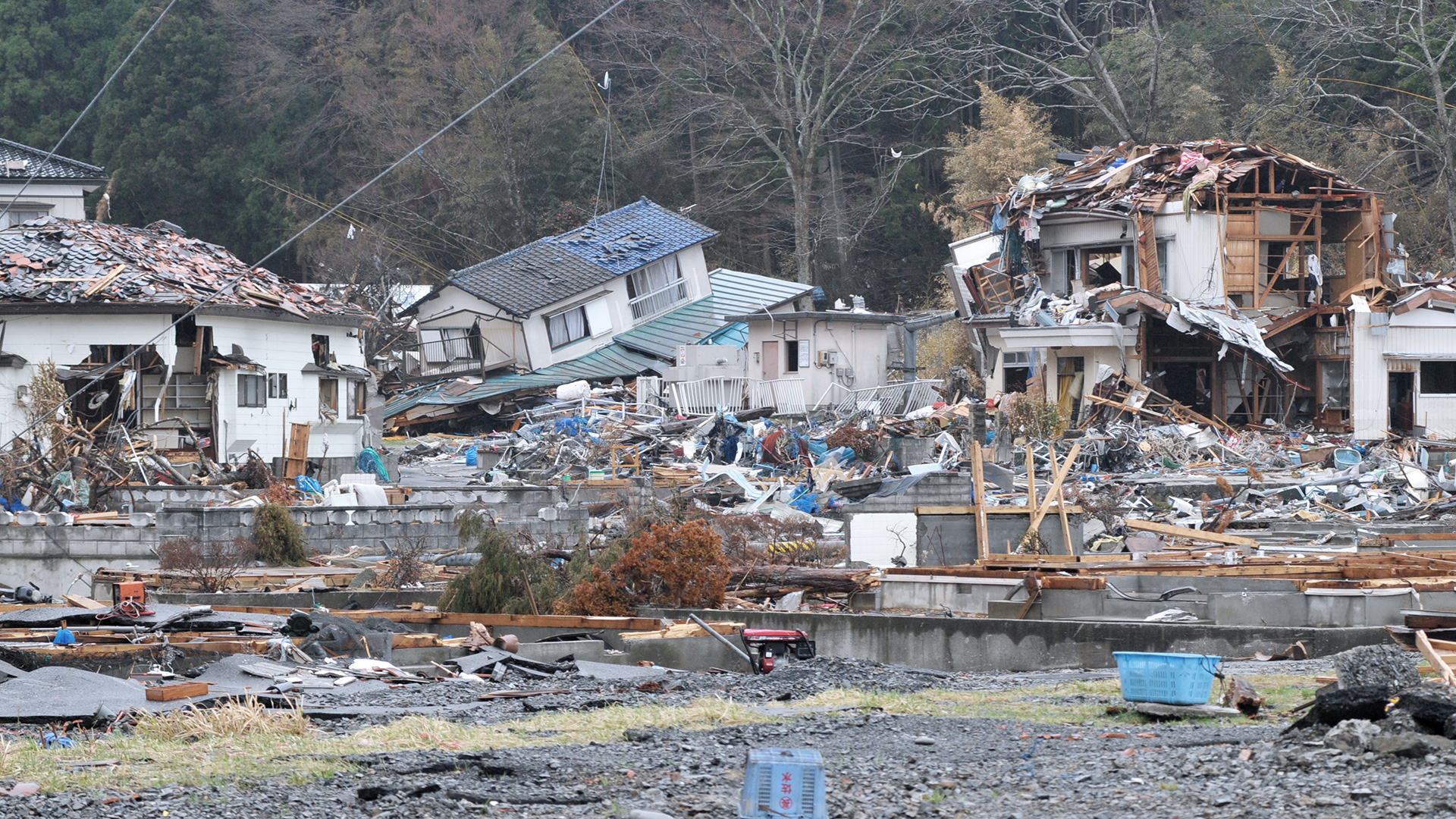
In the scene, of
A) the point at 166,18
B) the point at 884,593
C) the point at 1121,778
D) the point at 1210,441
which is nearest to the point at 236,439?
the point at 884,593

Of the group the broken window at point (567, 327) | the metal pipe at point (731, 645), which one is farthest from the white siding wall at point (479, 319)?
the metal pipe at point (731, 645)

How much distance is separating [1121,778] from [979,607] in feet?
23.9

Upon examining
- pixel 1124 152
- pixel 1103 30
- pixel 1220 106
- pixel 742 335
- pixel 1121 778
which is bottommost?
pixel 1121 778

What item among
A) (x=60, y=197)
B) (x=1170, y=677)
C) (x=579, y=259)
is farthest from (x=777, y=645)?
(x=579, y=259)

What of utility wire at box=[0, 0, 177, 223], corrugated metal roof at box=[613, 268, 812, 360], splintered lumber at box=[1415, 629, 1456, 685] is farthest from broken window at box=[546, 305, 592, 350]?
splintered lumber at box=[1415, 629, 1456, 685]

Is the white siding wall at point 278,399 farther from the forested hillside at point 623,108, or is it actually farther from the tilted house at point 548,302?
the forested hillside at point 623,108

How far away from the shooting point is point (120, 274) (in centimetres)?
2578

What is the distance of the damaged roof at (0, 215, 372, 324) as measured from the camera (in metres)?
24.9

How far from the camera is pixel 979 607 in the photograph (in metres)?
14.5

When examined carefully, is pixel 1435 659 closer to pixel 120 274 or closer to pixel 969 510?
pixel 969 510

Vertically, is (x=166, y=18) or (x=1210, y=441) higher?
(x=166, y=18)

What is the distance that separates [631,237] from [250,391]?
18755 millimetres

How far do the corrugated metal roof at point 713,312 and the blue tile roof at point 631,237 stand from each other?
6.07 ft

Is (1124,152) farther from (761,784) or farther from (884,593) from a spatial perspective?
(761,784)
